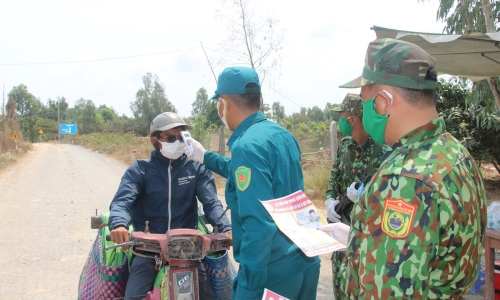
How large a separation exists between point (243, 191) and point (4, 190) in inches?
503

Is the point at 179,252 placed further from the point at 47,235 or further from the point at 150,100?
the point at 150,100

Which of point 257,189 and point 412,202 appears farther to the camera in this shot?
point 257,189

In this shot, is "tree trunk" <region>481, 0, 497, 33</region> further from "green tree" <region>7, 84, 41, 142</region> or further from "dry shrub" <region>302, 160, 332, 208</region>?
"green tree" <region>7, 84, 41, 142</region>

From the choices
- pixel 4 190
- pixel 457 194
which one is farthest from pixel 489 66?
pixel 4 190

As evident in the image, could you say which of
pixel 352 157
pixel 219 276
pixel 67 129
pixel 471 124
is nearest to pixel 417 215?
pixel 219 276

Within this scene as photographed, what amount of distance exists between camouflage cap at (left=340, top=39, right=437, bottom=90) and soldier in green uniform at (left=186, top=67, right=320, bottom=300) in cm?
68

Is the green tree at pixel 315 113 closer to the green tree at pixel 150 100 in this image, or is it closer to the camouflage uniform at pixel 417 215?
the green tree at pixel 150 100

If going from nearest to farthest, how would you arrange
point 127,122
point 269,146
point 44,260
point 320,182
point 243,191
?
1. point 243,191
2. point 269,146
3. point 44,260
4. point 320,182
5. point 127,122

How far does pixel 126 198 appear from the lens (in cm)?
288

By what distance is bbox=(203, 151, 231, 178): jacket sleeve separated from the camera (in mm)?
2619

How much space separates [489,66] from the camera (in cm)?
A: 411

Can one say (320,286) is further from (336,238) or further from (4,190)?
(4,190)

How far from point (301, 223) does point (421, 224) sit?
77 cm

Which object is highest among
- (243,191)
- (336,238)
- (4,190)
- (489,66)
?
(489,66)
